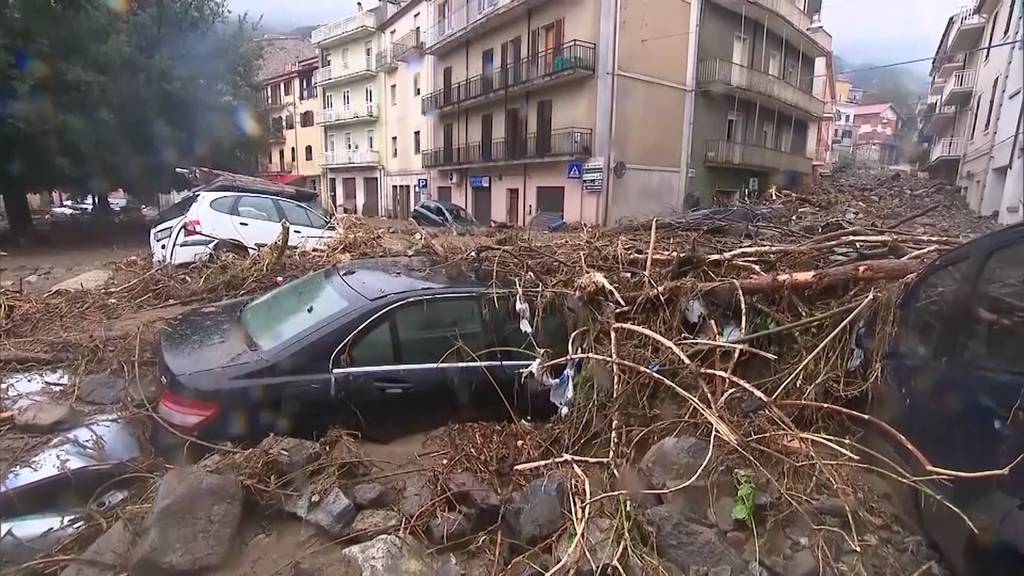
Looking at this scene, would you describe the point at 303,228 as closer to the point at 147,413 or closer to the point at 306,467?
the point at 147,413

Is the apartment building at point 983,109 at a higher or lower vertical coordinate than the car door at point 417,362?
higher

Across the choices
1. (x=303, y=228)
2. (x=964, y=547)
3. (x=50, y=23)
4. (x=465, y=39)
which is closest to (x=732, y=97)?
(x=465, y=39)

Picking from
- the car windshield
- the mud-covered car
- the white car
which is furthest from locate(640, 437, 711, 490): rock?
the white car

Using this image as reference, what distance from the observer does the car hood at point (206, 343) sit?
2955mm

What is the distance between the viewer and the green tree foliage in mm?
11875

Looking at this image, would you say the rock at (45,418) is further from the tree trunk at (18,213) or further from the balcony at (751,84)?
the balcony at (751,84)

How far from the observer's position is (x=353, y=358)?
3086 mm

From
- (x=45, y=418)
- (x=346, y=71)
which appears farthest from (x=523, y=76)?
(x=45, y=418)

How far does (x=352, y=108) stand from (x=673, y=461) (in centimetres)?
3743

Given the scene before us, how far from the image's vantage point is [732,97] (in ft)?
77.5

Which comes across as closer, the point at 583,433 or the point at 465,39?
the point at 583,433

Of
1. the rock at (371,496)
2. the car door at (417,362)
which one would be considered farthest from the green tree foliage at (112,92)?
the rock at (371,496)

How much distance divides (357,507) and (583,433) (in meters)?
1.37

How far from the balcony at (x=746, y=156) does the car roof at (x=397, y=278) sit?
21585 mm
